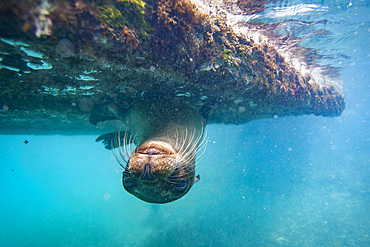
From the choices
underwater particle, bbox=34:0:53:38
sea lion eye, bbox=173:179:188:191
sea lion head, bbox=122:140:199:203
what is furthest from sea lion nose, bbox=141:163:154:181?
underwater particle, bbox=34:0:53:38

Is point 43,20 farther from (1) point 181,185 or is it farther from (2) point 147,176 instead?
(1) point 181,185

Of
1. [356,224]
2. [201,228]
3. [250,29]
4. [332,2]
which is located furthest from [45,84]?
[356,224]

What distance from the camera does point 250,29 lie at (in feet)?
22.0

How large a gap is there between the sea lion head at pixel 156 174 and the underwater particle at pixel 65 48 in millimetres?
1556

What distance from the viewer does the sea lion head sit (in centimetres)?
221

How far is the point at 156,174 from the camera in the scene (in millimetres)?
2193

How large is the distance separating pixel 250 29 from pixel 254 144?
1779 centimetres

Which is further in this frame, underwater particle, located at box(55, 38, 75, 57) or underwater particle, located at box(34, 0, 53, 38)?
underwater particle, located at box(55, 38, 75, 57)

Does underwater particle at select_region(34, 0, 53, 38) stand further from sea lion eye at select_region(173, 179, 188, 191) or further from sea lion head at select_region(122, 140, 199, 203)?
sea lion eye at select_region(173, 179, 188, 191)

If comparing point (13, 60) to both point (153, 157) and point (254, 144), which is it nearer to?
point (153, 157)

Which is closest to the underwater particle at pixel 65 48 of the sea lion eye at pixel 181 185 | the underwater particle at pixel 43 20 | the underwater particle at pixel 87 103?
the underwater particle at pixel 43 20

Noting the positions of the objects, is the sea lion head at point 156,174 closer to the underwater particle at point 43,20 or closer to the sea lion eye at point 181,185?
the sea lion eye at point 181,185

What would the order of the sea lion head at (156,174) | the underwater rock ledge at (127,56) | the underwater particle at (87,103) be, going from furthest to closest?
the underwater particle at (87,103)
the sea lion head at (156,174)
the underwater rock ledge at (127,56)

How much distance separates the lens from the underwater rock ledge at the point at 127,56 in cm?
194
